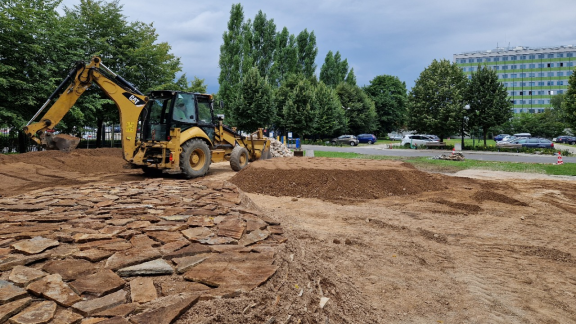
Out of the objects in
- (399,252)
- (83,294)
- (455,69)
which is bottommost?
(399,252)

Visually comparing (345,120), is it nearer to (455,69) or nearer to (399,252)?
(455,69)

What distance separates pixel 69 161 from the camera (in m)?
16.2

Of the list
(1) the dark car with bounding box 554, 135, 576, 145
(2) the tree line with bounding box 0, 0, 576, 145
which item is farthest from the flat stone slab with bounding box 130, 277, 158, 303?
(1) the dark car with bounding box 554, 135, 576, 145

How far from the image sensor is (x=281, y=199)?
Answer: 34.1ft

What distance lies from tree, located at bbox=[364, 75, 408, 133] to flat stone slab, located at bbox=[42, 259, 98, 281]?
65.3 metres

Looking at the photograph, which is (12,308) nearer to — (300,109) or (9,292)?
(9,292)

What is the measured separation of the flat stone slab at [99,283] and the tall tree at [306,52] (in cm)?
5625

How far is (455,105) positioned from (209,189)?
35.4m

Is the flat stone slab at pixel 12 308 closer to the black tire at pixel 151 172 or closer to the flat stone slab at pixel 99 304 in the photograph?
the flat stone slab at pixel 99 304

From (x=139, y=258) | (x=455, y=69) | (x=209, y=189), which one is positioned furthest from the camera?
(x=455, y=69)

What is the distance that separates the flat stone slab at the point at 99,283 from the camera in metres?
2.76

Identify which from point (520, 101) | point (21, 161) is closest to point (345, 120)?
point (21, 161)

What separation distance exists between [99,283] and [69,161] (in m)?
15.6

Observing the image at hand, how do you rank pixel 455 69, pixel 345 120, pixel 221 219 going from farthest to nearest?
pixel 345 120 → pixel 455 69 → pixel 221 219
